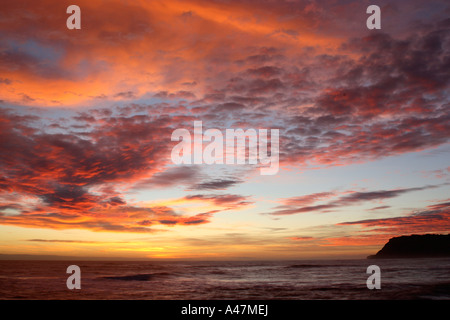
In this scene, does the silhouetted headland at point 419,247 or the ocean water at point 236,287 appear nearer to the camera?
the ocean water at point 236,287

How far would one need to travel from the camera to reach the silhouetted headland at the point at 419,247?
158m

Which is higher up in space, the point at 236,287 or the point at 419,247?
the point at 236,287

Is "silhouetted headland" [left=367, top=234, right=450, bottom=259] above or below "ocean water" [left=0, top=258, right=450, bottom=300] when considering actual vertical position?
below

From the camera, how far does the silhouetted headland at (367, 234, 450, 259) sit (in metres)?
158

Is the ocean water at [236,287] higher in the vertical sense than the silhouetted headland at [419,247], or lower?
higher

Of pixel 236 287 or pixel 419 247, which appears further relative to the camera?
pixel 419 247

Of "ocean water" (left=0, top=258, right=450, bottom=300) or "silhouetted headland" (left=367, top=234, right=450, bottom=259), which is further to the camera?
"silhouetted headland" (left=367, top=234, right=450, bottom=259)

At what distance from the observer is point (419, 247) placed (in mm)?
165750
